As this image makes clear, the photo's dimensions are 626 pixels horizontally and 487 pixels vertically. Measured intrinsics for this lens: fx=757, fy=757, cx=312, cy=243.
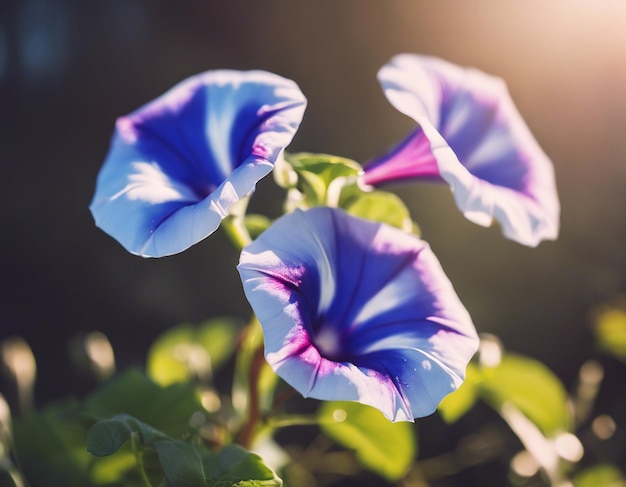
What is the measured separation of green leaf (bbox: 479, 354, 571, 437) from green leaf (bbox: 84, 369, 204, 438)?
11.2 inches

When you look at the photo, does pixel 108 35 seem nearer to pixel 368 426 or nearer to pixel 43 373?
pixel 43 373

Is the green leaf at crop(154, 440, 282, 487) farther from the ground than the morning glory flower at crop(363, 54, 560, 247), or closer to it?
closer to it

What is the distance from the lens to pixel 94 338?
0.71m

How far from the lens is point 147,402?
0.58m

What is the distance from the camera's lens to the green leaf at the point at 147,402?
1.82 feet

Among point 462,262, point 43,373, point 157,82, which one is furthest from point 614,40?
point 43,373

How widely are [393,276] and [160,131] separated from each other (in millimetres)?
219

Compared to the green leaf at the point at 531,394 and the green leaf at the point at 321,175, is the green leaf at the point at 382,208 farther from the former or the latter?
the green leaf at the point at 531,394

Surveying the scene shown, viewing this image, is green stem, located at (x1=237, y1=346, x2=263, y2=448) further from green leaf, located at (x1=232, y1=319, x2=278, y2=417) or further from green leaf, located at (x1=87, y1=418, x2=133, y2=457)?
green leaf, located at (x1=87, y1=418, x2=133, y2=457)

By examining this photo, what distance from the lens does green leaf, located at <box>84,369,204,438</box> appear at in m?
0.55

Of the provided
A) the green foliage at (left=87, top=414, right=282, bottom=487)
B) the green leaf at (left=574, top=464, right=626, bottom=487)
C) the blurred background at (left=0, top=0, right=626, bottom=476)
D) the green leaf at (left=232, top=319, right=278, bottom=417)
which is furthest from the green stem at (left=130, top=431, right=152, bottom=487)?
the blurred background at (left=0, top=0, right=626, bottom=476)

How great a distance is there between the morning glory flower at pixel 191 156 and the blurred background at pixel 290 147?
737 mm

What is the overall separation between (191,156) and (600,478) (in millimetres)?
517

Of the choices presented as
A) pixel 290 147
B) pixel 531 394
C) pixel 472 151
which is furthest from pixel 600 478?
pixel 290 147
